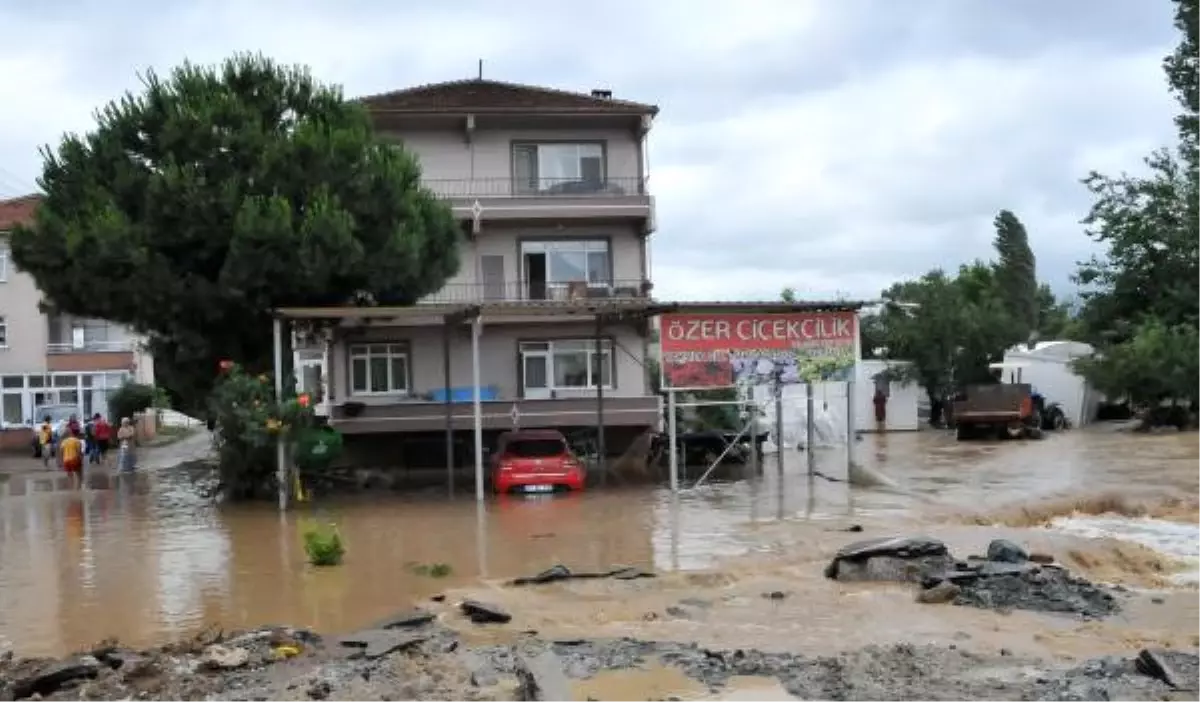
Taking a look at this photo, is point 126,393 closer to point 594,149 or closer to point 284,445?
point 594,149

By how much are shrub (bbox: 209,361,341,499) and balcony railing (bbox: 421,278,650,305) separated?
8.99m

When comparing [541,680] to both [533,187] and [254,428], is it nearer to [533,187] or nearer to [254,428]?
[254,428]

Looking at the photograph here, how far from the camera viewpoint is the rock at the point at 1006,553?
44.0 ft

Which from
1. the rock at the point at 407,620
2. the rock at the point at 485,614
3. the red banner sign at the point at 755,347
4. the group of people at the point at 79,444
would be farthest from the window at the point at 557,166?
the rock at the point at 407,620

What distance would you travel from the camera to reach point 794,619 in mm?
11328

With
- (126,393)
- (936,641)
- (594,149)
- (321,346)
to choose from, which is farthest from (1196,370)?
(126,393)

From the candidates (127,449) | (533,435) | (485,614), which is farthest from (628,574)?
(127,449)

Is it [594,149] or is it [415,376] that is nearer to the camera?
[415,376]

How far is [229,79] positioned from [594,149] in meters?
10.9

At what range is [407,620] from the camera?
1097cm

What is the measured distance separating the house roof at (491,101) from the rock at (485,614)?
23.3 m

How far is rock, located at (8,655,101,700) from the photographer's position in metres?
8.43

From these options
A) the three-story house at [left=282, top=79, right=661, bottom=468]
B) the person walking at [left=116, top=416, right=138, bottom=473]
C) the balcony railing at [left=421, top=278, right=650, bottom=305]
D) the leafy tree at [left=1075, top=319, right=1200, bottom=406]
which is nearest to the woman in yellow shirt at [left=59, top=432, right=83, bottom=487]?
the person walking at [left=116, top=416, right=138, bottom=473]

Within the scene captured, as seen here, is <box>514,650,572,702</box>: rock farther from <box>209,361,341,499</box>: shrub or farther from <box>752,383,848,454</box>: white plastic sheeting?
<box>752,383,848,454</box>: white plastic sheeting
